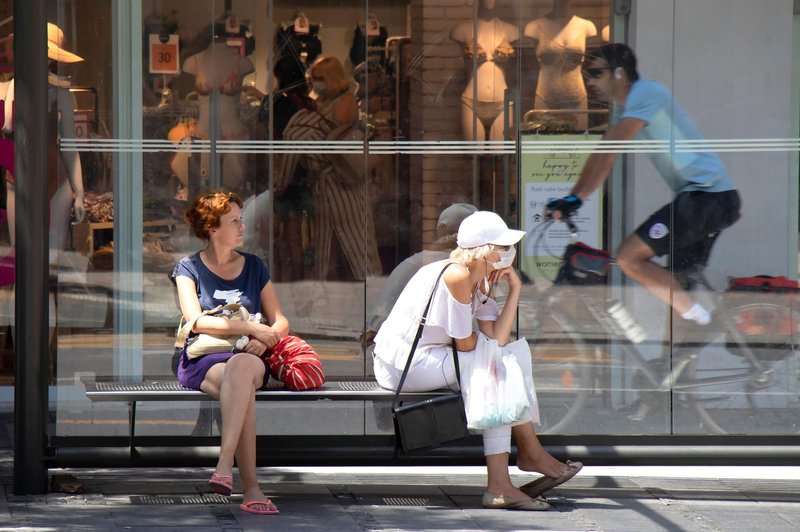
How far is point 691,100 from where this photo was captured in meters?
7.37

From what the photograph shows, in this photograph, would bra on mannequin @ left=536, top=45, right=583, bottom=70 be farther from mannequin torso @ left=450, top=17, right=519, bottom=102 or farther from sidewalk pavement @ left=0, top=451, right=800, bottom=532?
sidewalk pavement @ left=0, top=451, right=800, bottom=532

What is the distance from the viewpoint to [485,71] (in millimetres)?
7355

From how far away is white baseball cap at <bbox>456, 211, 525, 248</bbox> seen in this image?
6.09 m

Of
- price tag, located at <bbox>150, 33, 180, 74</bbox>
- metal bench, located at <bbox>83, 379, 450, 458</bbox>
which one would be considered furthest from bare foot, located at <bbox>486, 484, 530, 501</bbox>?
price tag, located at <bbox>150, 33, 180, 74</bbox>

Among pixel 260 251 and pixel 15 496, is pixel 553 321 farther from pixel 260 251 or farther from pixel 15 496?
pixel 15 496

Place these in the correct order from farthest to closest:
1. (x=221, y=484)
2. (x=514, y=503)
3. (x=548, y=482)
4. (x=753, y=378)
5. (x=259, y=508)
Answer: (x=753, y=378) → (x=548, y=482) → (x=514, y=503) → (x=259, y=508) → (x=221, y=484)

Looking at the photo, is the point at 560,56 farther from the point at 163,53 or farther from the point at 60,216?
the point at 60,216

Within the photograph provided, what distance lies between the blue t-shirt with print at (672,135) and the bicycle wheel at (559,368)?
100cm

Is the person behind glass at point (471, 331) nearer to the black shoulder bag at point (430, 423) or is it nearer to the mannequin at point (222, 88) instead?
the black shoulder bag at point (430, 423)

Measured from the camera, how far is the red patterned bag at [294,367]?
6.23 meters

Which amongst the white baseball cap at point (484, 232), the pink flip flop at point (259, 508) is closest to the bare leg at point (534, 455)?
the white baseball cap at point (484, 232)

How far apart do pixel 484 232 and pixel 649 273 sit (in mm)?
1708

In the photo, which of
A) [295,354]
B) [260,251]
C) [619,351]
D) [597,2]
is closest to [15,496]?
[295,354]

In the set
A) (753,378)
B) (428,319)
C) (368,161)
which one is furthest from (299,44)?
(753,378)
